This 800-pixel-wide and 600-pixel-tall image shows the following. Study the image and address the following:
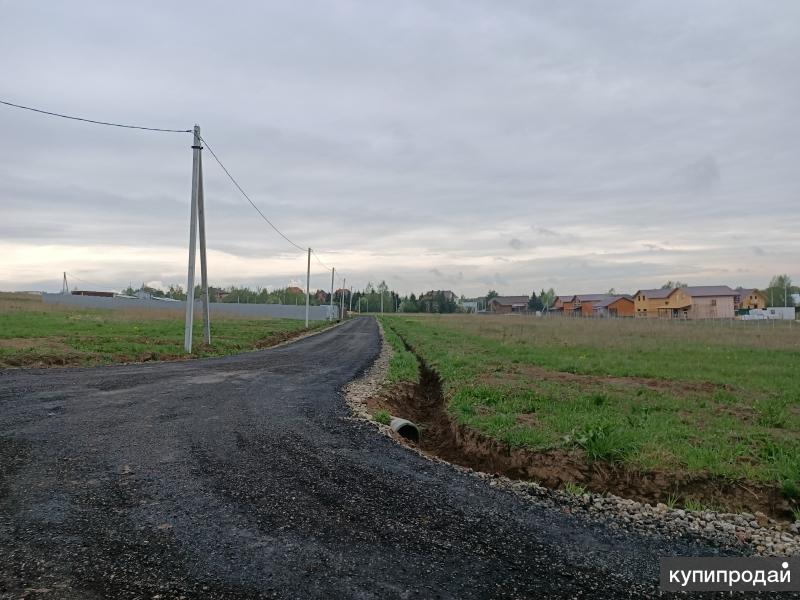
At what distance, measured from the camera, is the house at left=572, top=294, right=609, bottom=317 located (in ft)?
365

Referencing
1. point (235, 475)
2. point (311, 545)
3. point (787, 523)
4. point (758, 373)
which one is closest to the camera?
point (311, 545)

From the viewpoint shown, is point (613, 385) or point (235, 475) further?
point (613, 385)

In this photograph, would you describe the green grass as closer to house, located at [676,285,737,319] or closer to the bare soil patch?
the bare soil patch

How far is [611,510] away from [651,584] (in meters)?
1.47

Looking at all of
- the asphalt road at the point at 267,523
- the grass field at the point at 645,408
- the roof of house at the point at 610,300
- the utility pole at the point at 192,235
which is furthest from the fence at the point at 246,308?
the roof of house at the point at 610,300

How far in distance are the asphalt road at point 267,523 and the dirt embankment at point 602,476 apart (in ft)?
3.55

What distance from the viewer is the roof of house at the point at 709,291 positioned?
83.4 meters

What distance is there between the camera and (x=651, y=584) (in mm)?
3523

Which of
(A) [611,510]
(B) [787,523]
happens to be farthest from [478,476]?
(B) [787,523]

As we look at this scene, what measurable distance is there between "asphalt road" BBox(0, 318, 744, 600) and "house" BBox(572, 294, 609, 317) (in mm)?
108432

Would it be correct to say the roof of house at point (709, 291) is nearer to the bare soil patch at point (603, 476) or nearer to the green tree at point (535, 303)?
the green tree at point (535, 303)

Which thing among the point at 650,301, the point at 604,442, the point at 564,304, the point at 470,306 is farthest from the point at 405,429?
→ the point at 470,306

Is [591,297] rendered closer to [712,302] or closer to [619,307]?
[619,307]

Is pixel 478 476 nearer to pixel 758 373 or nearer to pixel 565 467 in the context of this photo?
pixel 565 467
